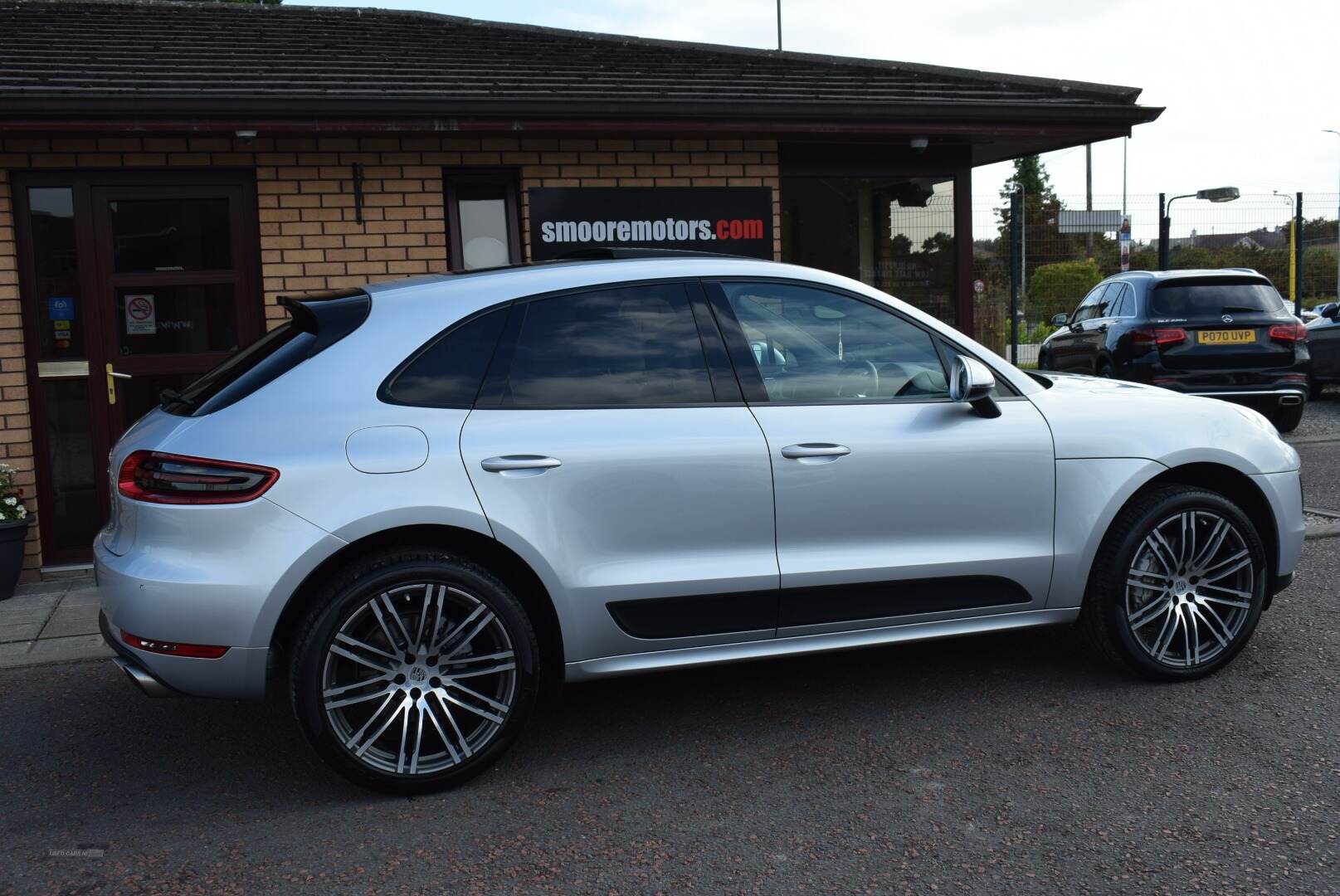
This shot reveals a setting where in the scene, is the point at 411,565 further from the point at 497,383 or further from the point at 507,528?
the point at 497,383

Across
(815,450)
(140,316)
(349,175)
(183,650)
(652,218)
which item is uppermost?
(349,175)

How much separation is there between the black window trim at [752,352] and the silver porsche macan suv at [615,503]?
0.03 feet

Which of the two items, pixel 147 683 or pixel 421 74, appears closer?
pixel 147 683

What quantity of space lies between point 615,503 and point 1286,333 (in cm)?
975

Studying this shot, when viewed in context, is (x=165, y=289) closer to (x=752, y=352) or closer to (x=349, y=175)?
(x=349, y=175)

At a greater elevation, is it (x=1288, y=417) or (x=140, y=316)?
(x=140, y=316)

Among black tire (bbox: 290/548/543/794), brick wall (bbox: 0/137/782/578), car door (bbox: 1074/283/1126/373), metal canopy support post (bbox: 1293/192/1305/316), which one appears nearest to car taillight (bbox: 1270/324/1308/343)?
car door (bbox: 1074/283/1126/373)

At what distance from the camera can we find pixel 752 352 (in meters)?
4.28

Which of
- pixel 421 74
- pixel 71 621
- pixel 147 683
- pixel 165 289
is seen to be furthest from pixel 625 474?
pixel 421 74

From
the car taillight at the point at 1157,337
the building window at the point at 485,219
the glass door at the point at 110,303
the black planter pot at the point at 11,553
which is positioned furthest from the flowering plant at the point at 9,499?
the car taillight at the point at 1157,337

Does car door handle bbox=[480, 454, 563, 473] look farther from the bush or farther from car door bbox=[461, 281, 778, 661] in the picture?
the bush

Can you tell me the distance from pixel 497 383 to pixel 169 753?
6.00 feet

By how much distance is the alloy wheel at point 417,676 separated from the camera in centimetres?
376

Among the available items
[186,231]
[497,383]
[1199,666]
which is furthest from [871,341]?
[186,231]
